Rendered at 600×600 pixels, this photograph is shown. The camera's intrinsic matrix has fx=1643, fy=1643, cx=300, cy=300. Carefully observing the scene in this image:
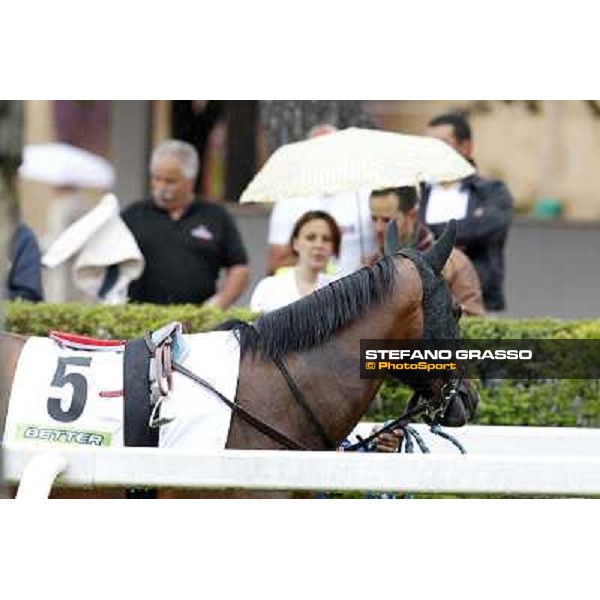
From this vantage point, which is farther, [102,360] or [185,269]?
[185,269]

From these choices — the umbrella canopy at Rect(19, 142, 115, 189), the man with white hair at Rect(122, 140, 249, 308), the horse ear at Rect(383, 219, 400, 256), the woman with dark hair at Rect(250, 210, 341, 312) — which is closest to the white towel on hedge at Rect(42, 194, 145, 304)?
the man with white hair at Rect(122, 140, 249, 308)

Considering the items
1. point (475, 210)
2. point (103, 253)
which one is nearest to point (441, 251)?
point (475, 210)

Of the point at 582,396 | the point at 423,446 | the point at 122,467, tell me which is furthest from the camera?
the point at 582,396

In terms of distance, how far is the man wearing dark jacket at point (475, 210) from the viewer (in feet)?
20.3

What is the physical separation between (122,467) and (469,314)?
2.46 m

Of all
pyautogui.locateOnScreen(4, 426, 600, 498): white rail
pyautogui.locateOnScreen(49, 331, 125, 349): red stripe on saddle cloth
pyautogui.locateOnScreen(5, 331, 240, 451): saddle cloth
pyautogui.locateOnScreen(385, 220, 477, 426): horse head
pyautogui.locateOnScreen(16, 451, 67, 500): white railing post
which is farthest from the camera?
pyautogui.locateOnScreen(385, 220, 477, 426): horse head

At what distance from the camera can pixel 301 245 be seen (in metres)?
5.74

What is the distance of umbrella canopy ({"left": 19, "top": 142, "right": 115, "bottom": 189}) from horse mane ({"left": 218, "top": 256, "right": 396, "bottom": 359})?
11.0ft

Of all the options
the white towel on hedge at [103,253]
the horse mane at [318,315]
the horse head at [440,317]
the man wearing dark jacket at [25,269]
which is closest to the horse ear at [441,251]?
the horse head at [440,317]

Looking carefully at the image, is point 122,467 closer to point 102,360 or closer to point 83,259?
point 102,360

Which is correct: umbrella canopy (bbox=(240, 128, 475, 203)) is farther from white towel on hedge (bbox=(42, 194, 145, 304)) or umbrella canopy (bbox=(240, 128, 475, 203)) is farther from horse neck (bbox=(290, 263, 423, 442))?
horse neck (bbox=(290, 263, 423, 442))

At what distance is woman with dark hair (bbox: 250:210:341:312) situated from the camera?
17.8 feet

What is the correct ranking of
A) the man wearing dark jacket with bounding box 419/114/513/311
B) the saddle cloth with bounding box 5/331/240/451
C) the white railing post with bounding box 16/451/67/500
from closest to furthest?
the white railing post with bounding box 16/451/67/500
the saddle cloth with bounding box 5/331/240/451
the man wearing dark jacket with bounding box 419/114/513/311
